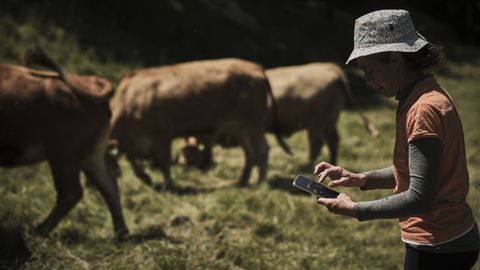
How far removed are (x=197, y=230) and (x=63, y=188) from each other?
1.24 metres

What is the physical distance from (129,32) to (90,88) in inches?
354

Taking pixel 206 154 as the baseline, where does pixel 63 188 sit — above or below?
above

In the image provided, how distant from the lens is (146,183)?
8.36 metres

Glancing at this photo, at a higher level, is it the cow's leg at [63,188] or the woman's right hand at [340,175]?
the woman's right hand at [340,175]

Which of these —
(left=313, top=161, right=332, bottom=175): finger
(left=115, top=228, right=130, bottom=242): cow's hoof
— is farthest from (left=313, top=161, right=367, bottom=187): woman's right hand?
(left=115, top=228, right=130, bottom=242): cow's hoof

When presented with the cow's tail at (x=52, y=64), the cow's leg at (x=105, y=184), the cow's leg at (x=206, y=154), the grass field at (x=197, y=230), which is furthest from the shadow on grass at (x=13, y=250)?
the cow's leg at (x=206, y=154)

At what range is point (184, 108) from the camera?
862 centimetres

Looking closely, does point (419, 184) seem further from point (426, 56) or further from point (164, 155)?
point (164, 155)

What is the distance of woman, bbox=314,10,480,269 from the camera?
256 cm

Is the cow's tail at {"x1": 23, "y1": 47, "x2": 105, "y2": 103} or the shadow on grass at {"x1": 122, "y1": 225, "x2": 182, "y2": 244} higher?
the cow's tail at {"x1": 23, "y1": 47, "x2": 105, "y2": 103}

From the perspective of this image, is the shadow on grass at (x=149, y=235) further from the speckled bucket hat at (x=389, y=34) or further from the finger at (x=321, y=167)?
the speckled bucket hat at (x=389, y=34)

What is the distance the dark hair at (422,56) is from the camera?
271 cm

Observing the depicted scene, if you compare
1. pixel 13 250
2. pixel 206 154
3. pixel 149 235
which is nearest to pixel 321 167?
pixel 13 250

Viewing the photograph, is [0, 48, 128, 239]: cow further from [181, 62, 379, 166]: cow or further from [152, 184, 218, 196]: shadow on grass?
[181, 62, 379, 166]: cow
